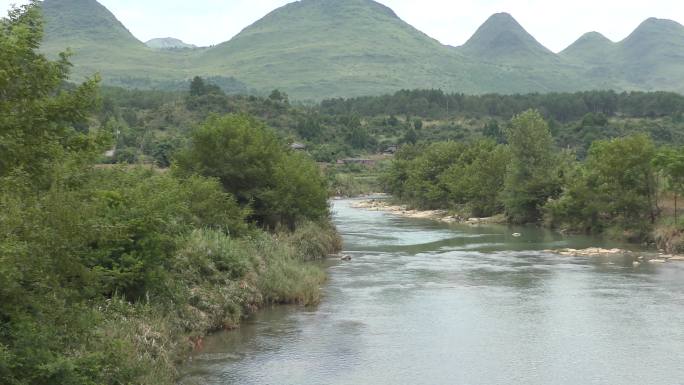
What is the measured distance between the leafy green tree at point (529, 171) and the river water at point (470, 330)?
999 inches

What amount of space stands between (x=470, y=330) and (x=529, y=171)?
46.2m

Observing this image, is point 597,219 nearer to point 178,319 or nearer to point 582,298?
point 582,298

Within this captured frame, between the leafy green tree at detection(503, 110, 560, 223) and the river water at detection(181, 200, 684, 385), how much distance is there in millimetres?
25379

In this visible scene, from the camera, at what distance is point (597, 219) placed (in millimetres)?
58969

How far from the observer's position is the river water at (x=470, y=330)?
67.8 feet

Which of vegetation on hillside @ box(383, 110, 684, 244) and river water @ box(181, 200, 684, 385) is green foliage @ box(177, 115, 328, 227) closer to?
river water @ box(181, 200, 684, 385)

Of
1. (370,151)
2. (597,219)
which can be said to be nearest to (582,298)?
(597,219)

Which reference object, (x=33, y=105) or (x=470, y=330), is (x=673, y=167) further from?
(x=33, y=105)

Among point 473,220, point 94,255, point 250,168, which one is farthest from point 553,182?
point 94,255

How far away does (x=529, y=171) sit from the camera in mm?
69500

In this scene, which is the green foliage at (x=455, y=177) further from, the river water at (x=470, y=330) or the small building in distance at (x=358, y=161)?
the river water at (x=470, y=330)

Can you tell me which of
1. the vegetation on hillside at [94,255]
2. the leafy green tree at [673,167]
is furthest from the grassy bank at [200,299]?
the leafy green tree at [673,167]

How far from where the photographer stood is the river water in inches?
813

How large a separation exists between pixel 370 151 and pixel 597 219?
10097cm
